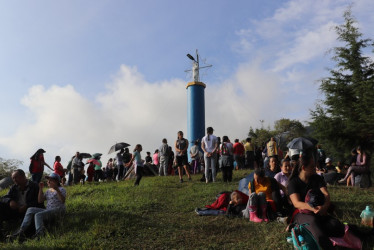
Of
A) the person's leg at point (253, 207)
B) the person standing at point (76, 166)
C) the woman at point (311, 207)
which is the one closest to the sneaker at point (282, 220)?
the person's leg at point (253, 207)

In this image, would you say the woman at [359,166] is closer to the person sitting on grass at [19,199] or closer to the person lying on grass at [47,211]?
the person lying on grass at [47,211]

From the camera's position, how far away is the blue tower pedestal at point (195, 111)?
864 inches

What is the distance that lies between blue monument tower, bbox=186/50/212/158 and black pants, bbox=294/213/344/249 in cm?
1727

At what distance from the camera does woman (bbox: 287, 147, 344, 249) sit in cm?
418

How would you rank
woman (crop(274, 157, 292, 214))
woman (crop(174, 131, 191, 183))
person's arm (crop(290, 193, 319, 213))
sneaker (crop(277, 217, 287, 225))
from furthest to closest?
woman (crop(174, 131, 191, 183))
woman (crop(274, 157, 292, 214))
sneaker (crop(277, 217, 287, 225))
person's arm (crop(290, 193, 319, 213))

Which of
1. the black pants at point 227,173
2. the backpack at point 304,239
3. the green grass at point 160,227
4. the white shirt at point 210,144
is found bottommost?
the green grass at point 160,227

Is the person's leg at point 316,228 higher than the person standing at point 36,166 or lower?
lower

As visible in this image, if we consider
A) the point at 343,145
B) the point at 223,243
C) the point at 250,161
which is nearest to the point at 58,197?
the point at 223,243

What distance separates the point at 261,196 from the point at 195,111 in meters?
16.4

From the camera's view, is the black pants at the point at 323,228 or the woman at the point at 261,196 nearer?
the black pants at the point at 323,228

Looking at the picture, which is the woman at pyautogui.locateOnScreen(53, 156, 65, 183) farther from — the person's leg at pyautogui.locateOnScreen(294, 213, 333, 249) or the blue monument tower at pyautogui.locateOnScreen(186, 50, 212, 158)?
the person's leg at pyautogui.locateOnScreen(294, 213, 333, 249)

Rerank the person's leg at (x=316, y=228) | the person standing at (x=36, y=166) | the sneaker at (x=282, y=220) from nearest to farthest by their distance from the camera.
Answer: the person's leg at (x=316, y=228) → the sneaker at (x=282, y=220) → the person standing at (x=36, y=166)

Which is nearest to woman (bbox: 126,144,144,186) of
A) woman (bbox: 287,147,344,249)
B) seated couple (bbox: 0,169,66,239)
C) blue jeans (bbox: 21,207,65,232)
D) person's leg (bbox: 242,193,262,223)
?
seated couple (bbox: 0,169,66,239)

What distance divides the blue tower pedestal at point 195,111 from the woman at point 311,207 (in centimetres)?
1683
